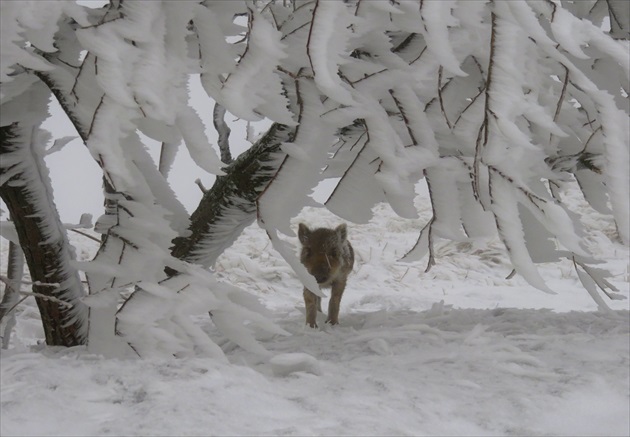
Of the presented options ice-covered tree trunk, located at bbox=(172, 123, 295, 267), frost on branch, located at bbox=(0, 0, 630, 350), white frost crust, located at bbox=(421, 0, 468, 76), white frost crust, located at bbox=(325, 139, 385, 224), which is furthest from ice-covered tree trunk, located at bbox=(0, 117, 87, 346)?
white frost crust, located at bbox=(421, 0, 468, 76)

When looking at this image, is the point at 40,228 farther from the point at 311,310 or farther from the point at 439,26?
the point at 311,310

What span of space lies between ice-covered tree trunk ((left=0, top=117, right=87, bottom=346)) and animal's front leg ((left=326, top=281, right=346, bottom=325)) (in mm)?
2328

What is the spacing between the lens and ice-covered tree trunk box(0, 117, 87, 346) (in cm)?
270

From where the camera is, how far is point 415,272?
799cm

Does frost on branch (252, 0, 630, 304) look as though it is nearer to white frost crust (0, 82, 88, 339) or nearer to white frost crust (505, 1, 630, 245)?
white frost crust (505, 1, 630, 245)

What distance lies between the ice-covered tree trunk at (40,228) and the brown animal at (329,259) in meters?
2.33

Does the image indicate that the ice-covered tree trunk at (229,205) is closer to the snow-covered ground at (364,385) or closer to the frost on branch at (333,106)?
the frost on branch at (333,106)

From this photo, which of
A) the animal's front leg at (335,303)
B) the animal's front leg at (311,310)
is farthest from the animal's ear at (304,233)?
the animal's front leg at (311,310)

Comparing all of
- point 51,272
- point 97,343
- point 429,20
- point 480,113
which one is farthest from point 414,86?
point 51,272

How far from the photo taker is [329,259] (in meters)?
5.49

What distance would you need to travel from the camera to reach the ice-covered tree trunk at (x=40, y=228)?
270 centimetres

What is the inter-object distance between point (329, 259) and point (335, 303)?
1.32 ft

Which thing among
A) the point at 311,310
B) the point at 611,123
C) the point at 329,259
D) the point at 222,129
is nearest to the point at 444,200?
the point at 611,123

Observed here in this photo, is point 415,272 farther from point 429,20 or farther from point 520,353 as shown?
point 429,20
